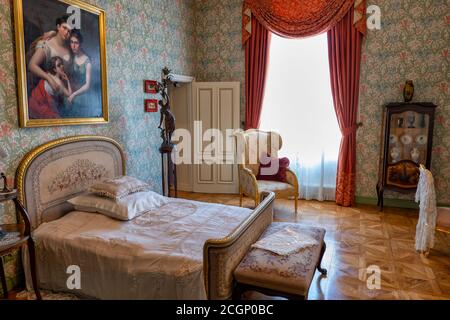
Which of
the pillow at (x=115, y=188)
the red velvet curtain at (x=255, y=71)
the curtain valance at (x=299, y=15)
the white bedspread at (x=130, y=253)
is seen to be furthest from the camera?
the red velvet curtain at (x=255, y=71)

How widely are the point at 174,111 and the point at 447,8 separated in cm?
415

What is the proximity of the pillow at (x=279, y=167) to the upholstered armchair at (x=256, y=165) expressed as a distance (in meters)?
0.05

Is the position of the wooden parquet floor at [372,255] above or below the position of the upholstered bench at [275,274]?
below

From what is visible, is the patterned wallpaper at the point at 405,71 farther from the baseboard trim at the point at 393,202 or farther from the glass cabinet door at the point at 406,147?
the glass cabinet door at the point at 406,147

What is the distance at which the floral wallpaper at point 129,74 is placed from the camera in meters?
2.64

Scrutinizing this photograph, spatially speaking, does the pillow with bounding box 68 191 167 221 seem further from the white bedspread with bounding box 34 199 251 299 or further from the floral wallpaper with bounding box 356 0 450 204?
the floral wallpaper with bounding box 356 0 450 204

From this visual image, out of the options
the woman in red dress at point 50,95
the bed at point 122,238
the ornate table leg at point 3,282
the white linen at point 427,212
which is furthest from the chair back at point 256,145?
the ornate table leg at point 3,282

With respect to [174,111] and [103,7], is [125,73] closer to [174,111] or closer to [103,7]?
[103,7]

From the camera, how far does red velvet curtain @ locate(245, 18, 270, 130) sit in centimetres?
539

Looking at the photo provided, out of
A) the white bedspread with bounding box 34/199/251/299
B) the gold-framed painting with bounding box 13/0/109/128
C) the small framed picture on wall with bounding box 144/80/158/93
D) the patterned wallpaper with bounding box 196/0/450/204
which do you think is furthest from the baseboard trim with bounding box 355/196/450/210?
the gold-framed painting with bounding box 13/0/109/128

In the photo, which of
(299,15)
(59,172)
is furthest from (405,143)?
(59,172)

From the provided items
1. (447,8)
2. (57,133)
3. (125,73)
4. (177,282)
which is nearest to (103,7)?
(125,73)

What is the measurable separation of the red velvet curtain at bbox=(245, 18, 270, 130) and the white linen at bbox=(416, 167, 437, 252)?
8.96 feet

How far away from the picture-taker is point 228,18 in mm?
5605
